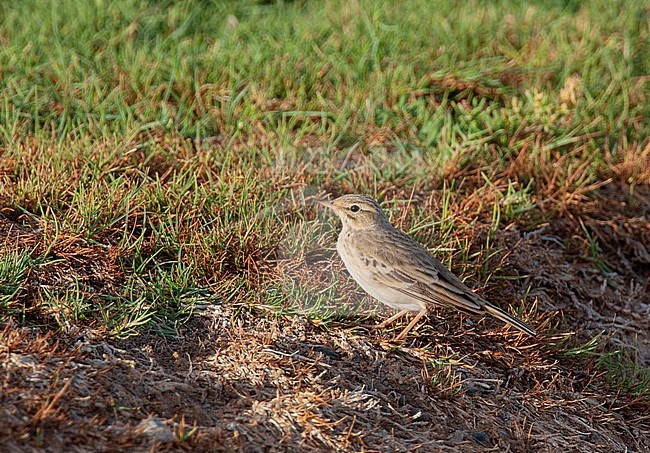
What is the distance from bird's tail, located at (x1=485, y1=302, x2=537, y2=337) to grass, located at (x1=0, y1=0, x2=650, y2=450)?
0.24 meters

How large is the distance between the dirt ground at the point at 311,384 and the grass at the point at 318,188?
17mm

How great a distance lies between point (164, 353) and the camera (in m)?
4.43

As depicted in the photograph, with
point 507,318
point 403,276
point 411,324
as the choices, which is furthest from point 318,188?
point 507,318

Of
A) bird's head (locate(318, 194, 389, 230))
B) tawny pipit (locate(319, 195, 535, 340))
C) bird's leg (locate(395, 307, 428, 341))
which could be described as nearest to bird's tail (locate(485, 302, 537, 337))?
tawny pipit (locate(319, 195, 535, 340))

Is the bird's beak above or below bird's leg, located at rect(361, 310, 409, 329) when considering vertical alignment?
above

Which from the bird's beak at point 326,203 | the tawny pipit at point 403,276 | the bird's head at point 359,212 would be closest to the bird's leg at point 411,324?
the tawny pipit at point 403,276

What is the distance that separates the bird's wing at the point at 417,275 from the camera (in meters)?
4.74

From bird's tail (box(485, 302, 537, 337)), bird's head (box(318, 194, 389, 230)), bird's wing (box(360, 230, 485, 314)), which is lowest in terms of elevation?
bird's tail (box(485, 302, 537, 337))

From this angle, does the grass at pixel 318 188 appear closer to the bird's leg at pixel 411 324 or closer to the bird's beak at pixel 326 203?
the bird's leg at pixel 411 324

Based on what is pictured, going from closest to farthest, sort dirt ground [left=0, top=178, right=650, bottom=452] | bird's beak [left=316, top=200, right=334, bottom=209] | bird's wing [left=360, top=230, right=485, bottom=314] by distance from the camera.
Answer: dirt ground [left=0, top=178, right=650, bottom=452], bird's wing [left=360, top=230, right=485, bottom=314], bird's beak [left=316, top=200, right=334, bottom=209]

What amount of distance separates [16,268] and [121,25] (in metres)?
3.64

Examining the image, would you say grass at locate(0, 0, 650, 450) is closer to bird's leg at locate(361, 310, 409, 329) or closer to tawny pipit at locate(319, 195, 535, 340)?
bird's leg at locate(361, 310, 409, 329)

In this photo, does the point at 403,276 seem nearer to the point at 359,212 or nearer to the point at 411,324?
the point at 411,324

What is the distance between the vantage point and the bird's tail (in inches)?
187
